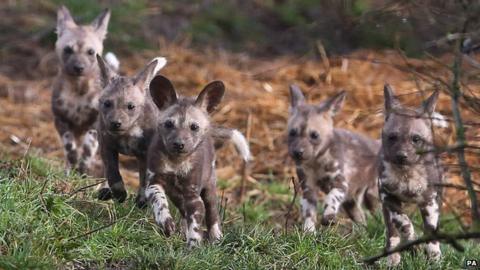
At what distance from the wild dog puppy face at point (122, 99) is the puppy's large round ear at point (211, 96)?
505mm

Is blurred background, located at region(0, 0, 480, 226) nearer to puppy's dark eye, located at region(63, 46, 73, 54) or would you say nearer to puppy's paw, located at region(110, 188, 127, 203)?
puppy's dark eye, located at region(63, 46, 73, 54)

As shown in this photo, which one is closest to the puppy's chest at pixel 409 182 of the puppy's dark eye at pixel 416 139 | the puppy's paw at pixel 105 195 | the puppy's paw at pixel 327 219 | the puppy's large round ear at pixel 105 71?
the puppy's dark eye at pixel 416 139

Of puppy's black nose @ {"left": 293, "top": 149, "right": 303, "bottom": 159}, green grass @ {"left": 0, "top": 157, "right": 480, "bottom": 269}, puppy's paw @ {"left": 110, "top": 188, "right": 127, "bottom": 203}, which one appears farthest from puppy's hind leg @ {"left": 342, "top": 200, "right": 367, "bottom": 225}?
puppy's paw @ {"left": 110, "top": 188, "right": 127, "bottom": 203}

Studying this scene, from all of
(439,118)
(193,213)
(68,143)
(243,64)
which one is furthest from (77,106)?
(243,64)

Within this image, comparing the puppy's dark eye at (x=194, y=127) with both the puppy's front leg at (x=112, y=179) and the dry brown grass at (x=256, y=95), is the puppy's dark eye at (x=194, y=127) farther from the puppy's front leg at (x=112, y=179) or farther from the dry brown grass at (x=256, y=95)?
the dry brown grass at (x=256, y=95)

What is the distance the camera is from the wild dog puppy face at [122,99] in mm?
7309

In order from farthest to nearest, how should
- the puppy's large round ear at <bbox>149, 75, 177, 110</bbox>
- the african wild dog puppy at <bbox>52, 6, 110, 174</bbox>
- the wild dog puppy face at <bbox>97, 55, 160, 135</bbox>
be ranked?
the african wild dog puppy at <bbox>52, 6, 110, 174</bbox>
the wild dog puppy face at <bbox>97, 55, 160, 135</bbox>
the puppy's large round ear at <bbox>149, 75, 177, 110</bbox>

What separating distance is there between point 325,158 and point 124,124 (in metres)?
2.05

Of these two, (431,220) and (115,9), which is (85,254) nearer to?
(431,220)

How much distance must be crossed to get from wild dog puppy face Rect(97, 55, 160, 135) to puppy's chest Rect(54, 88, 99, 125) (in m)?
1.44

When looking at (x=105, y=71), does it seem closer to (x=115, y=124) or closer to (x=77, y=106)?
(x=115, y=124)

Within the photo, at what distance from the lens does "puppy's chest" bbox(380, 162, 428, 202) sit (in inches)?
282

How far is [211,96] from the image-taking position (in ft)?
24.0

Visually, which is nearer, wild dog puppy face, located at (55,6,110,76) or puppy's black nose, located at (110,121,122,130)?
puppy's black nose, located at (110,121,122,130)
